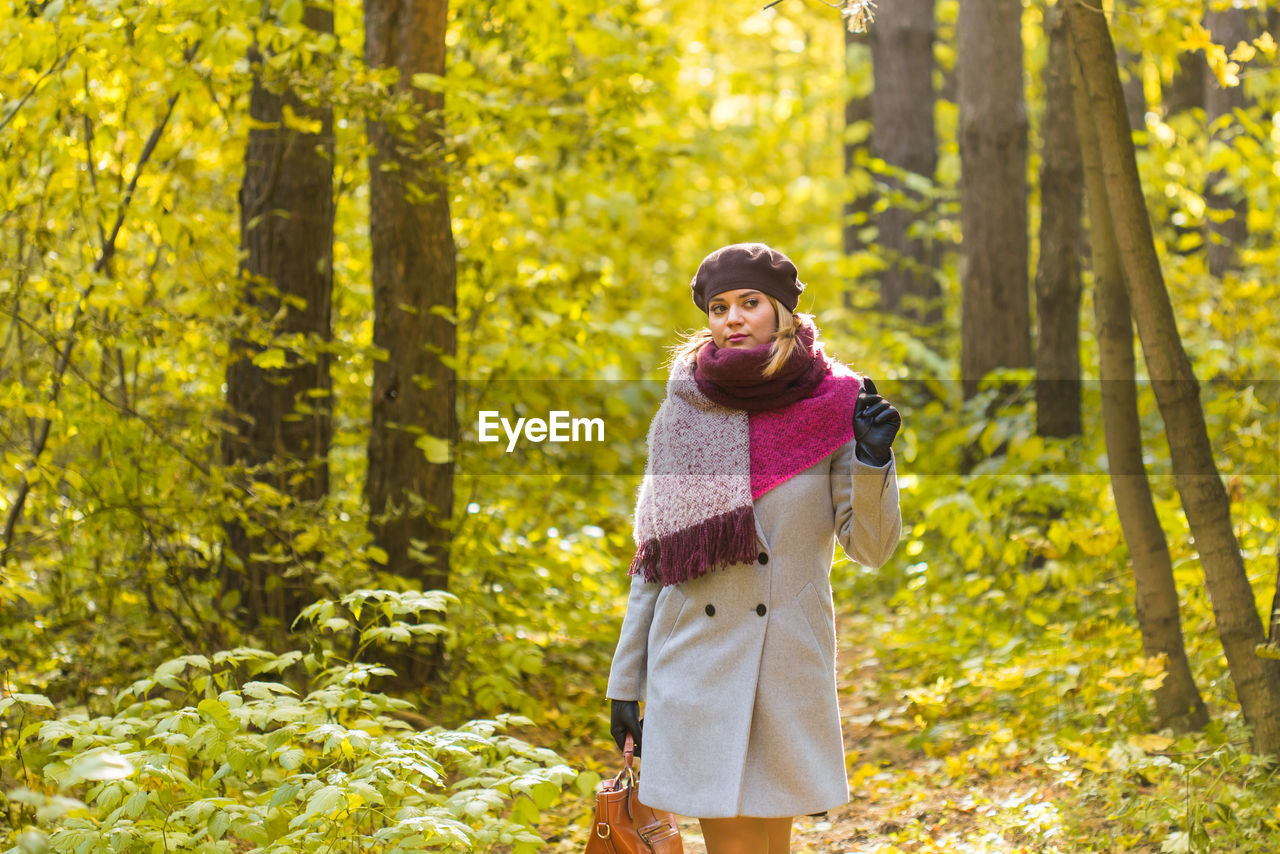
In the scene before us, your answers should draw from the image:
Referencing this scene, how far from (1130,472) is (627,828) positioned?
9.63 feet

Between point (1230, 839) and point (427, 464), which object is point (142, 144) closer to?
point (427, 464)

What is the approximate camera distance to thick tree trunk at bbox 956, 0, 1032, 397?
30.4 ft

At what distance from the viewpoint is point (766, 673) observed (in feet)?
9.39

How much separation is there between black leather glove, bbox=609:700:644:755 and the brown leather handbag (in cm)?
8

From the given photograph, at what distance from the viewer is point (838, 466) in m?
2.89

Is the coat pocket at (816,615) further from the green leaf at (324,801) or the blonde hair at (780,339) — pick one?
the green leaf at (324,801)

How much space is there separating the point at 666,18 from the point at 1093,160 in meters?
11.8

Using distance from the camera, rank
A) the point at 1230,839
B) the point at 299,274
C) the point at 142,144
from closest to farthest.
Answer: the point at 1230,839
the point at 142,144
the point at 299,274

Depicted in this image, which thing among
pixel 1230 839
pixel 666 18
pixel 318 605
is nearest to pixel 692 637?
pixel 318 605

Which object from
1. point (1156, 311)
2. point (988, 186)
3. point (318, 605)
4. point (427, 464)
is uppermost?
point (988, 186)

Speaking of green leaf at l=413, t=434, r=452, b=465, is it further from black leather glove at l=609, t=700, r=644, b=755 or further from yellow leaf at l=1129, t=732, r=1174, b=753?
yellow leaf at l=1129, t=732, r=1174, b=753

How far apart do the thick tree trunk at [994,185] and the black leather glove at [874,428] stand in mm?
6923

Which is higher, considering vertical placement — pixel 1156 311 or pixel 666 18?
pixel 666 18

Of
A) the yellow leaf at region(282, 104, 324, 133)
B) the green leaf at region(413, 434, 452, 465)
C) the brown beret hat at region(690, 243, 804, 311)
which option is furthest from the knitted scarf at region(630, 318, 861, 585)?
the yellow leaf at region(282, 104, 324, 133)
